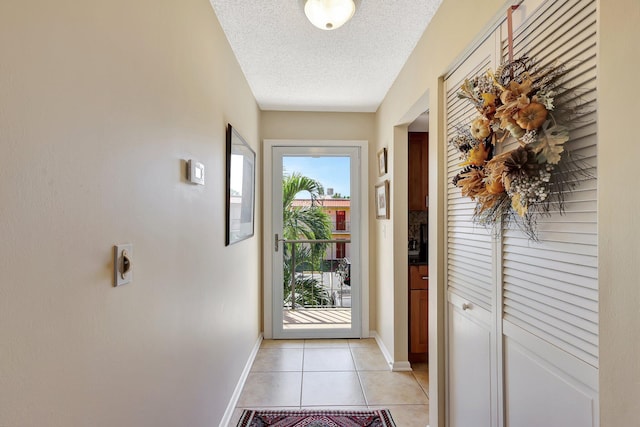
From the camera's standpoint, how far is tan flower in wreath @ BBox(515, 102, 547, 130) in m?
0.89

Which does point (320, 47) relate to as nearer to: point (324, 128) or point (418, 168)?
point (324, 128)

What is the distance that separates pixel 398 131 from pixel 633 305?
2.23 meters

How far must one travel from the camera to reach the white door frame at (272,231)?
3355mm

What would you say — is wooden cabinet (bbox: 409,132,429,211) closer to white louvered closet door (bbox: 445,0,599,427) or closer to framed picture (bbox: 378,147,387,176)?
framed picture (bbox: 378,147,387,176)

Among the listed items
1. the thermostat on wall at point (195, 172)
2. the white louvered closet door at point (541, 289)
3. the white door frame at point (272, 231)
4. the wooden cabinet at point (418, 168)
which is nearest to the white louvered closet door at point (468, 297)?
the white louvered closet door at point (541, 289)

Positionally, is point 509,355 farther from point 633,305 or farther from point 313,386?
point 313,386

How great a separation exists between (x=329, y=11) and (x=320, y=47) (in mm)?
678

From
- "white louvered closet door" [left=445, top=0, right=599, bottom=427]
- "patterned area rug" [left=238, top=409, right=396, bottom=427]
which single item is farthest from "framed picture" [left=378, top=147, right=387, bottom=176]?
"patterned area rug" [left=238, top=409, right=396, bottom=427]

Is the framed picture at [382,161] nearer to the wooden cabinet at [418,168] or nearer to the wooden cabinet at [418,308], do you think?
the wooden cabinet at [418,168]

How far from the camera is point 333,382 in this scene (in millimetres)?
2490

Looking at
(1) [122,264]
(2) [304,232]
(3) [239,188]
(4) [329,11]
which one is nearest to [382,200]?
(2) [304,232]

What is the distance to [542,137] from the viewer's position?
898 mm

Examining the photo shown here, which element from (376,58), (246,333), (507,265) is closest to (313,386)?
(246,333)

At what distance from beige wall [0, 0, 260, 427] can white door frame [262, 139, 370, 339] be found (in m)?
1.74
